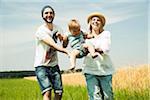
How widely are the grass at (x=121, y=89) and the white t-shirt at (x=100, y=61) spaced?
123 cm

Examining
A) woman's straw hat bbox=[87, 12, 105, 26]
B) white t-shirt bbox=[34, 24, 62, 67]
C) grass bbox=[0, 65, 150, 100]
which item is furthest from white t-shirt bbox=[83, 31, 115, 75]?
grass bbox=[0, 65, 150, 100]

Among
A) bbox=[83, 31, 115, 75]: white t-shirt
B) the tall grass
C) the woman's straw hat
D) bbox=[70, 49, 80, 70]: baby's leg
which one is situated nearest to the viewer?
bbox=[70, 49, 80, 70]: baby's leg

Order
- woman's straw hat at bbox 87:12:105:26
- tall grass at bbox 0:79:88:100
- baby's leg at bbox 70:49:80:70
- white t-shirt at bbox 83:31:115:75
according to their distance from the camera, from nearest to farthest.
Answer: baby's leg at bbox 70:49:80:70, white t-shirt at bbox 83:31:115:75, woman's straw hat at bbox 87:12:105:26, tall grass at bbox 0:79:88:100

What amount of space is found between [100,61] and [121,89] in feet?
5.78

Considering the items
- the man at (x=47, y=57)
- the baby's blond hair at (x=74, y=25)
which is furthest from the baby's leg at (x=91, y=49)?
the man at (x=47, y=57)

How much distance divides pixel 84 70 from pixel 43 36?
1.80ft

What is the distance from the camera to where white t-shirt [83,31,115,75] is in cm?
366

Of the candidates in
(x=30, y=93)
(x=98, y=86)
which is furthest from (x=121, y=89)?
(x=98, y=86)

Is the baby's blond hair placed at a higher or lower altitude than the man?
higher

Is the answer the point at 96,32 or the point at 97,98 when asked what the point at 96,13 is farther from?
the point at 97,98

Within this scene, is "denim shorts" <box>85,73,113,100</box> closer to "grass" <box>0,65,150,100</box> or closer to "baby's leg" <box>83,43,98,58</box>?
"baby's leg" <box>83,43,98,58</box>

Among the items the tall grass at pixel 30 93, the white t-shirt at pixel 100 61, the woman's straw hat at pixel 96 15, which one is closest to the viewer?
the white t-shirt at pixel 100 61

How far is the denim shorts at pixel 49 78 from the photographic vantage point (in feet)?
12.6

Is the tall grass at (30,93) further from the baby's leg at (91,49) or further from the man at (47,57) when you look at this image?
the baby's leg at (91,49)
